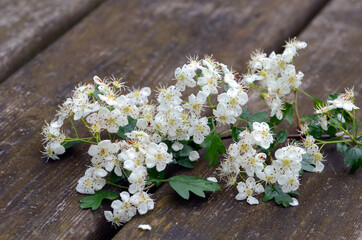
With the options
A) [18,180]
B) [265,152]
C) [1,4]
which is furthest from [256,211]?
[1,4]

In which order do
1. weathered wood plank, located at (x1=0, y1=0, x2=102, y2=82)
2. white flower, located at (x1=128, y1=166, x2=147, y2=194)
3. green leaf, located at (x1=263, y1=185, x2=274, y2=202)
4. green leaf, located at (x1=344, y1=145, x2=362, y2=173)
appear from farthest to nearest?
1. weathered wood plank, located at (x1=0, y1=0, x2=102, y2=82)
2. green leaf, located at (x1=344, y1=145, x2=362, y2=173)
3. green leaf, located at (x1=263, y1=185, x2=274, y2=202)
4. white flower, located at (x1=128, y1=166, x2=147, y2=194)

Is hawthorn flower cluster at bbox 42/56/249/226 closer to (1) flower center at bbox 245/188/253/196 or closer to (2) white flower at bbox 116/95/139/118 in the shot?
(2) white flower at bbox 116/95/139/118

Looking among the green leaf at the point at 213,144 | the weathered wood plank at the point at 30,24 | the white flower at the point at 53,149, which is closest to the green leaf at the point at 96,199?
the white flower at the point at 53,149

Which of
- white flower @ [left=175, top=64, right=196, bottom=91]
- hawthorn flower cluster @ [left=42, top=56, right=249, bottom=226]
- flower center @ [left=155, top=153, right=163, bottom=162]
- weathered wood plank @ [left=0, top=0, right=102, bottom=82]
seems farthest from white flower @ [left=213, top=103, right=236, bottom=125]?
weathered wood plank @ [left=0, top=0, right=102, bottom=82]

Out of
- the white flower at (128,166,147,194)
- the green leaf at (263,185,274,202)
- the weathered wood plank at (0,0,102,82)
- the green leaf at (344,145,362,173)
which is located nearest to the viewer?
the white flower at (128,166,147,194)

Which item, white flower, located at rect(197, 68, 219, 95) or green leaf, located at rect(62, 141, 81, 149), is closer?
white flower, located at rect(197, 68, 219, 95)

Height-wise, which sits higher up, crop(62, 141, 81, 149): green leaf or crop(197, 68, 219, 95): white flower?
crop(197, 68, 219, 95): white flower

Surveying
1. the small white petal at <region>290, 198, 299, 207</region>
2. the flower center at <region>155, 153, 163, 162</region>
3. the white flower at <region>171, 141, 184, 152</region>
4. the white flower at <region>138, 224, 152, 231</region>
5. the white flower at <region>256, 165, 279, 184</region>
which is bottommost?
the small white petal at <region>290, 198, 299, 207</region>
